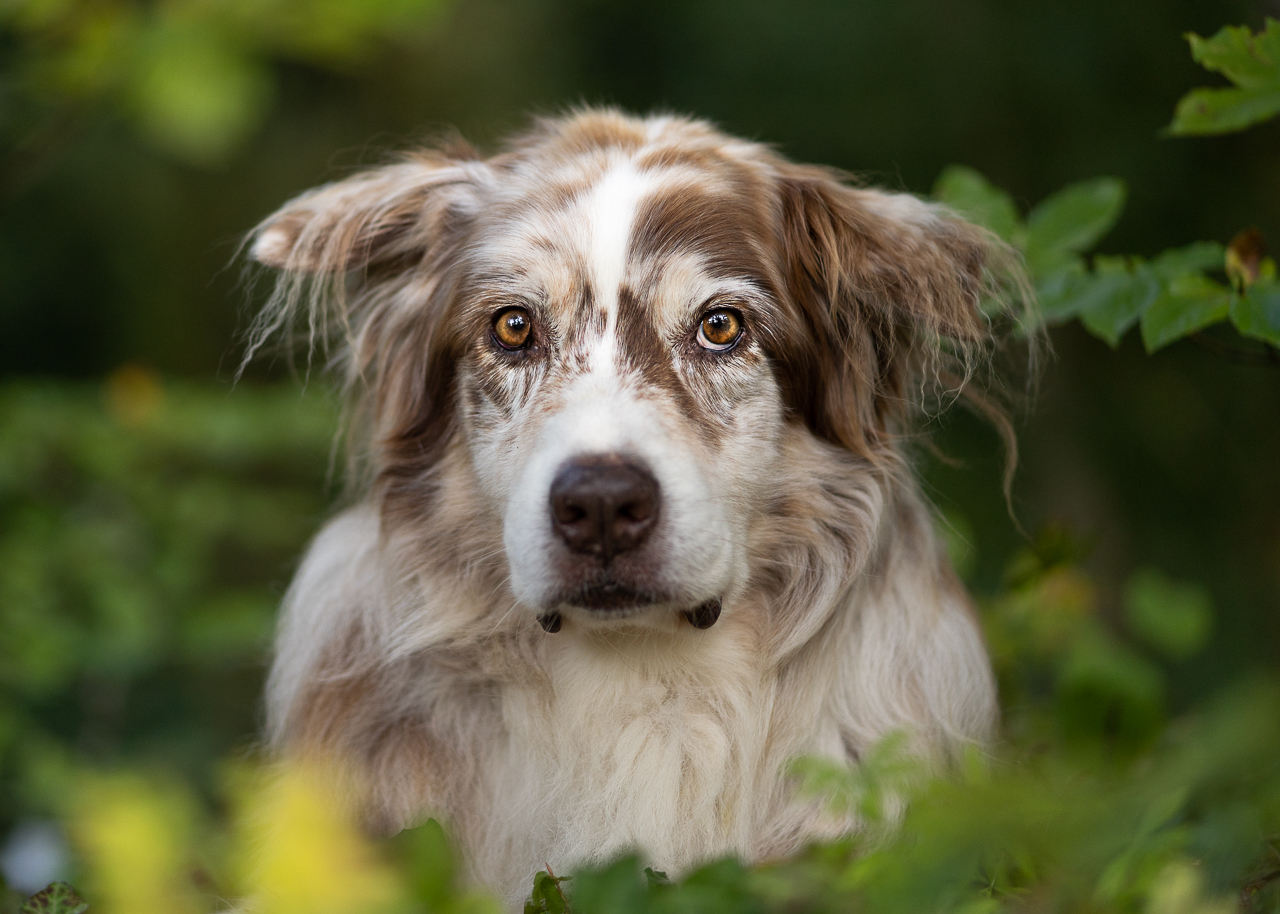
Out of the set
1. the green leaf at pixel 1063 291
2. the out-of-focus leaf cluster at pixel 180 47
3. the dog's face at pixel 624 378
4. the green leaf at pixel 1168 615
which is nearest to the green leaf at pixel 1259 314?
the green leaf at pixel 1063 291

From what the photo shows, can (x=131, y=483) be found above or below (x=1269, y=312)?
below

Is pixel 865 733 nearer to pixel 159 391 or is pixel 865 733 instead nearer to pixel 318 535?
pixel 318 535

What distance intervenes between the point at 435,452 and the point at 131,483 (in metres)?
2.45

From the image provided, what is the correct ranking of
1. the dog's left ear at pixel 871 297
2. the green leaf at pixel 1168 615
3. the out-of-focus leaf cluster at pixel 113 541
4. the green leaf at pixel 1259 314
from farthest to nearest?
the out-of-focus leaf cluster at pixel 113 541
the green leaf at pixel 1168 615
the dog's left ear at pixel 871 297
the green leaf at pixel 1259 314

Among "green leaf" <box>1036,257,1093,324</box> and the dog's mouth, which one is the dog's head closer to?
the dog's mouth

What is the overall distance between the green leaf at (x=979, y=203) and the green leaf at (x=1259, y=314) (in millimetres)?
805

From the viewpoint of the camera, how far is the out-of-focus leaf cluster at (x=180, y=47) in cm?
261

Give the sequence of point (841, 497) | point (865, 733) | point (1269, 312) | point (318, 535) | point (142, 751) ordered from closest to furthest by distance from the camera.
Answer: point (1269, 312), point (865, 733), point (841, 497), point (318, 535), point (142, 751)

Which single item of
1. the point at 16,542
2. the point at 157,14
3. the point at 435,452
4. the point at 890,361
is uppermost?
the point at 157,14

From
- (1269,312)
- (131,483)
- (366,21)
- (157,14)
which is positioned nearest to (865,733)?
(1269,312)

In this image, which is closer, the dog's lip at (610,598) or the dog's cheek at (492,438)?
the dog's lip at (610,598)

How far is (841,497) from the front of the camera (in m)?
2.88

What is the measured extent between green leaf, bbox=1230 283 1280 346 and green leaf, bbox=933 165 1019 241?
0.80 metres

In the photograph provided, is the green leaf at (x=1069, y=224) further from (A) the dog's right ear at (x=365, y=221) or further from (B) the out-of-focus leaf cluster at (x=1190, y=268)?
(A) the dog's right ear at (x=365, y=221)
